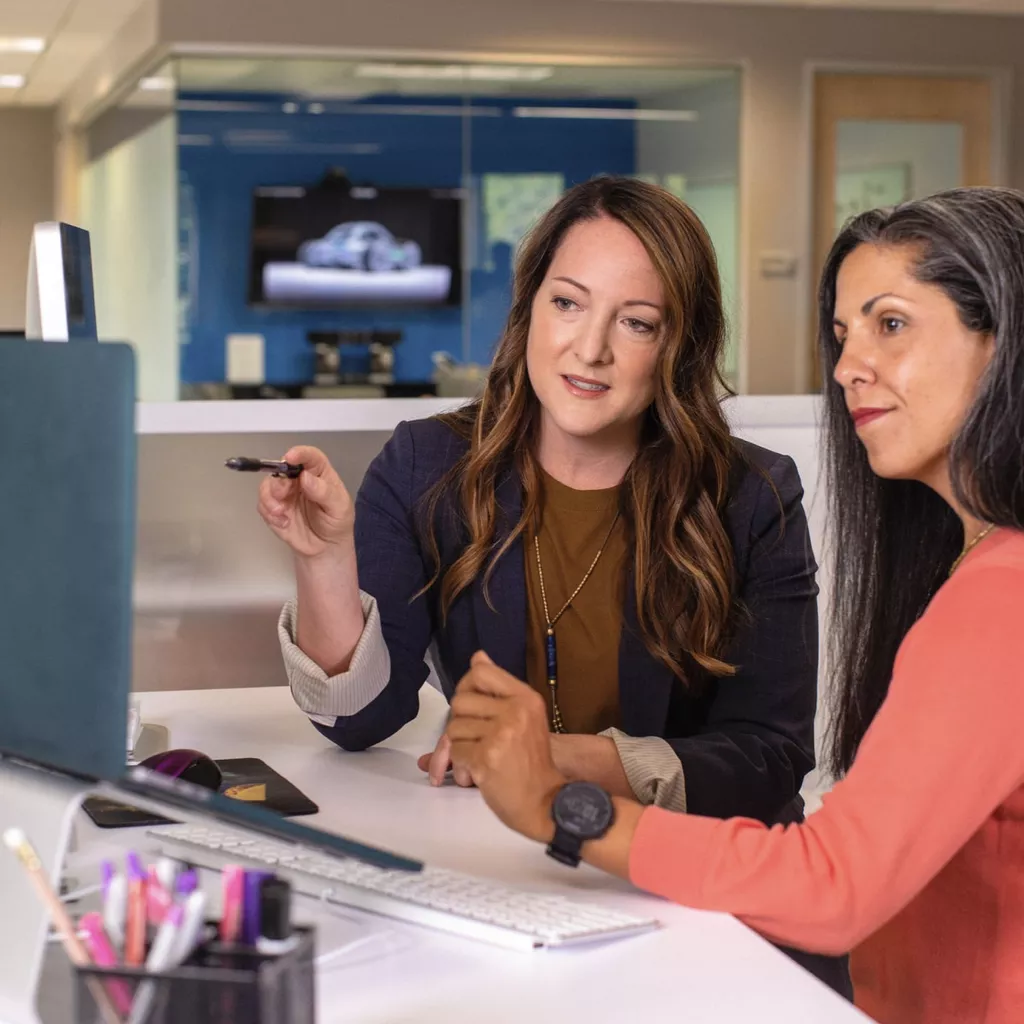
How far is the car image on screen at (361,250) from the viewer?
688 centimetres

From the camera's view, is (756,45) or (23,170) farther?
(23,170)

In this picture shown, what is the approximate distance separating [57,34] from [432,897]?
7.32m

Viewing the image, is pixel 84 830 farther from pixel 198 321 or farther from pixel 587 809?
pixel 198 321

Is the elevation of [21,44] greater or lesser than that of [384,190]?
greater

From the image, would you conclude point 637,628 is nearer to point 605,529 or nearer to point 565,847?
point 605,529

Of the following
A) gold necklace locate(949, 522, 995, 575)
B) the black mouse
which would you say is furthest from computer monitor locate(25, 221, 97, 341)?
gold necklace locate(949, 522, 995, 575)

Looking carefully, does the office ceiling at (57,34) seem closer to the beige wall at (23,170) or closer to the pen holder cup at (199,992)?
the beige wall at (23,170)

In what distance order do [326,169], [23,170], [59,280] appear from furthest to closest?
[23,170] < [326,169] < [59,280]

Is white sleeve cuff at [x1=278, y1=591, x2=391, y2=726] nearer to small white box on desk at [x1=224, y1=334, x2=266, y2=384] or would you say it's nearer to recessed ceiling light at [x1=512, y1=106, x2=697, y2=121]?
small white box on desk at [x1=224, y1=334, x2=266, y2=384]

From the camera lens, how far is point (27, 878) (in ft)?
2.68

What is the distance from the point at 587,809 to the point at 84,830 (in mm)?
454

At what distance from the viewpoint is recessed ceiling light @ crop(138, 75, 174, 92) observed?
21.2 ft

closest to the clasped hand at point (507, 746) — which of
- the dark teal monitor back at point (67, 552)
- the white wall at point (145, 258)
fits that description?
the dark teal monitor back at point (67, 552)

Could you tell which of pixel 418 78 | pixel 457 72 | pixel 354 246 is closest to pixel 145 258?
pixel 354 246
